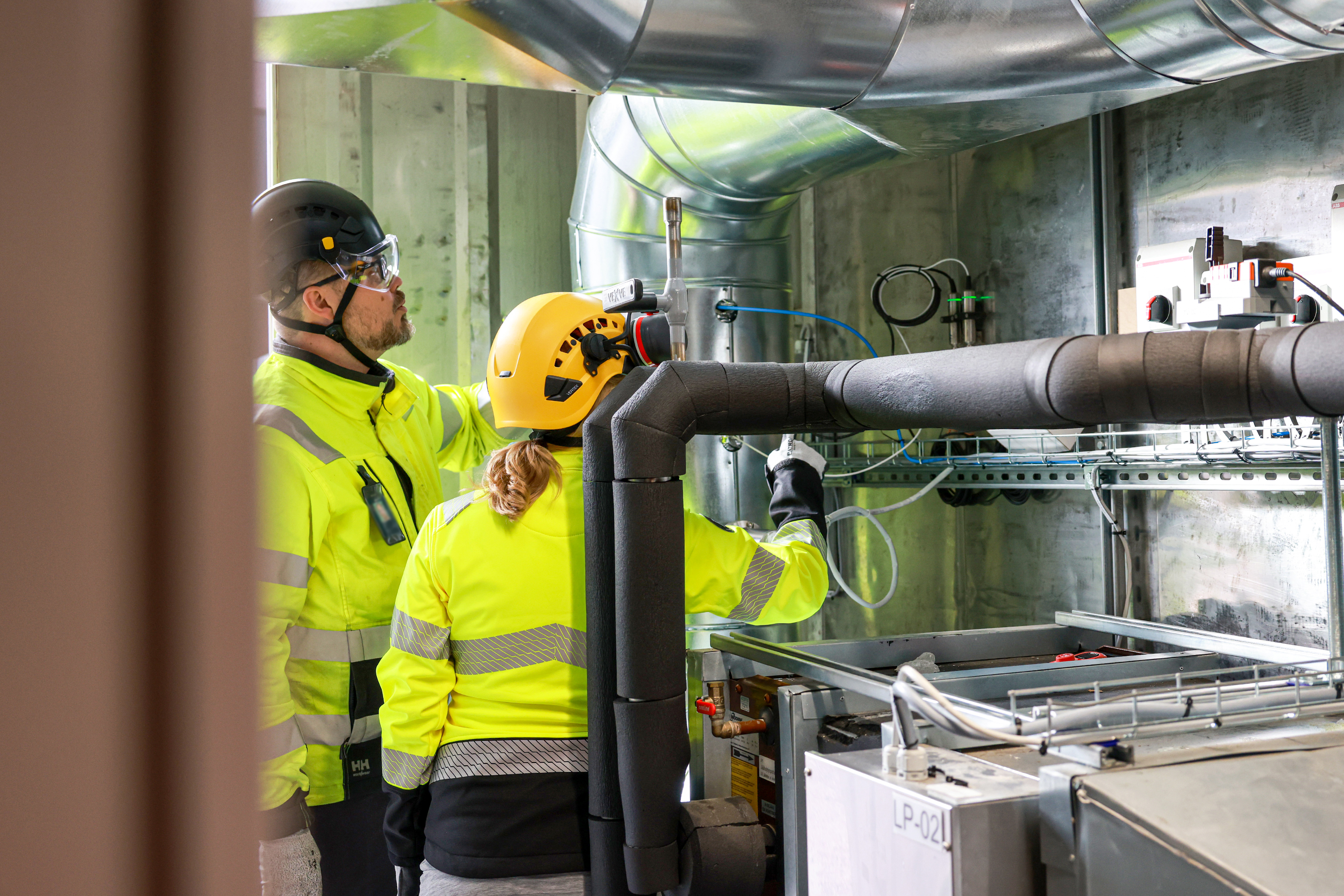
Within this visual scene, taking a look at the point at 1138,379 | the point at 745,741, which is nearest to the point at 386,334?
the point at 745,741

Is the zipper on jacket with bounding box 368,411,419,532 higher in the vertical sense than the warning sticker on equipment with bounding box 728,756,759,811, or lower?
higher

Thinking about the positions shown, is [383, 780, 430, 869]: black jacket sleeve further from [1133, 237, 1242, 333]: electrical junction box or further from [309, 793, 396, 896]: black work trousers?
[1133, 237, 1242, 333]: electrical junction box

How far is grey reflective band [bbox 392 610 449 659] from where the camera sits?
4.80ft

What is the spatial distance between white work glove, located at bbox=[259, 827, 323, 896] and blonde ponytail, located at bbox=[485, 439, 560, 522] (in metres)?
0.67

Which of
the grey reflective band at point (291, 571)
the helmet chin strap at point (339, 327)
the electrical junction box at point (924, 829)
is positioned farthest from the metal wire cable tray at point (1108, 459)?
the grey reflective band at point (291, 571)

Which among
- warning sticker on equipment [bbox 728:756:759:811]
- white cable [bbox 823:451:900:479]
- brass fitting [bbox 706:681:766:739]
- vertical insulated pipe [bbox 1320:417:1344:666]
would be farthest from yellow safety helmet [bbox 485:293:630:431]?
white cable [bbox 823:451:900:479]

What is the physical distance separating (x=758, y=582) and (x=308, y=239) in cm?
107

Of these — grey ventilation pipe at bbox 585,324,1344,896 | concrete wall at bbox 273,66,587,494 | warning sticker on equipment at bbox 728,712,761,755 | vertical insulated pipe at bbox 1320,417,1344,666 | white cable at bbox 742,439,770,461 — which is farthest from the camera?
concrete wall at bbox 273,66,587,494

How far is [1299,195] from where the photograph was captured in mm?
2211

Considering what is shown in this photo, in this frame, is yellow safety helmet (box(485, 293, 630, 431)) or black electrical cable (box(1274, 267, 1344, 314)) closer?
yellow safety helmet (box(485, 293, 630, 431))

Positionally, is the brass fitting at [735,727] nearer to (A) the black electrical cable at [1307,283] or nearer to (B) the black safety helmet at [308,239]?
(B) the black safety helmet at [308,239]

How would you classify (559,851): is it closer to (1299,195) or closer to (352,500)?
(352,500)

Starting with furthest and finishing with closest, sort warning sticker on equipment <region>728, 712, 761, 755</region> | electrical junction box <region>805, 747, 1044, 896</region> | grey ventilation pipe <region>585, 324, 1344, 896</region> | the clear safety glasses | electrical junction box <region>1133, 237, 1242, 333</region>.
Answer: electrical junction box <region>1133, 237, 1242, 333</region>, the clear safety glasses, warning sticker on equipment <region>728, 712, 761, 755</region>, grey ventilation pipe <region>585, 324, 1344, 896</region>, electrical junction box <region>805, 747, 1044, 896</region>

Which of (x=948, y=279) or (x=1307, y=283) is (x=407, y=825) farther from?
(x=948, y=279)
